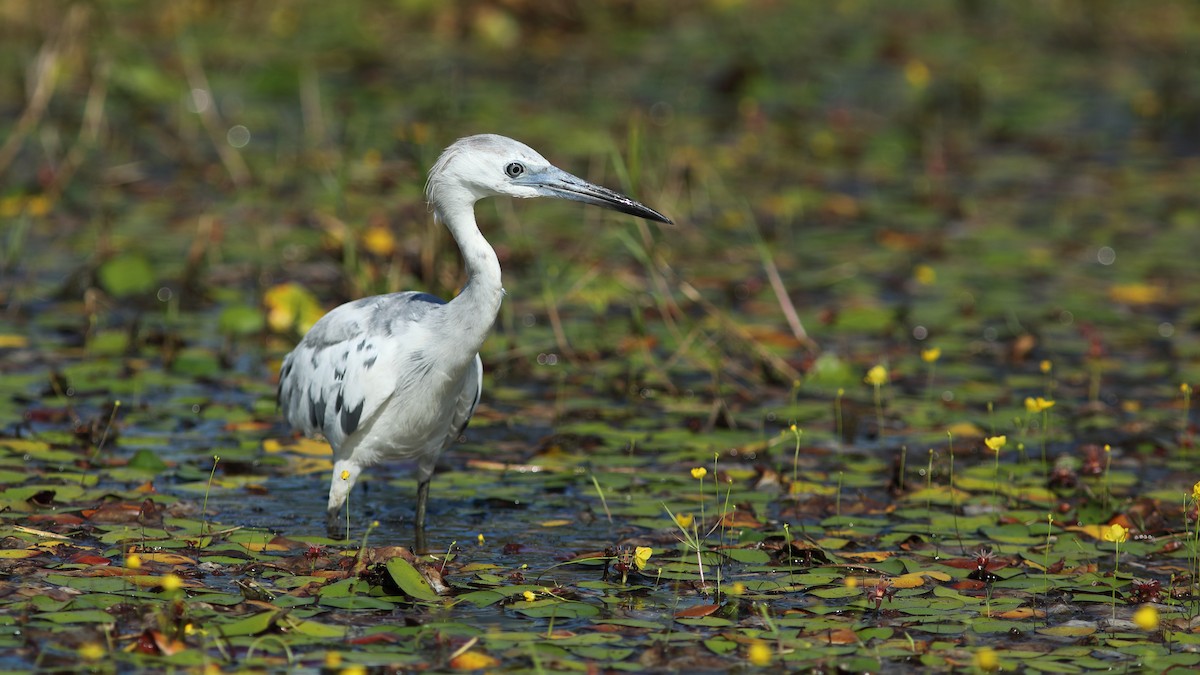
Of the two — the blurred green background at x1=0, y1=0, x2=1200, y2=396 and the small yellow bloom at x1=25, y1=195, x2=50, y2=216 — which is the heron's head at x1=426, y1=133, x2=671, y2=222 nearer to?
the blurred green background at x1=0, y1=0, x2=1200, y2=396

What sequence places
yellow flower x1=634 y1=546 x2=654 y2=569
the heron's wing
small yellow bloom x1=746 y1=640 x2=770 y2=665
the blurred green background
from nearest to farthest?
small yellow bloom x1=746 y1=640 x2=770 y2=665 < yellow flower x1=634 y1=546 x2=654 y2=569 < the heron's wing < the blurred green background

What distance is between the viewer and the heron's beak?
573 centimetres

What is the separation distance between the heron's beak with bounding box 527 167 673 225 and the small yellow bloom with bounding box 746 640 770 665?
5.60 feet

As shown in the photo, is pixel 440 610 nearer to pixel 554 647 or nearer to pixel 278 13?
pixel 554 647

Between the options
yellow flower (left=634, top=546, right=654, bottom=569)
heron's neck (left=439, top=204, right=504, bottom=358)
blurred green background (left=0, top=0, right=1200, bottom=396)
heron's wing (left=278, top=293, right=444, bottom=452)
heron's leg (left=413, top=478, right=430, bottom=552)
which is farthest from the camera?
blurred green background (left=0, top=0, right=1200, bottom=396)

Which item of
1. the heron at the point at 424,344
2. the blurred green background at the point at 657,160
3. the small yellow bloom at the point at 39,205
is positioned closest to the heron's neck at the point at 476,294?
the heron at the point at 424,344

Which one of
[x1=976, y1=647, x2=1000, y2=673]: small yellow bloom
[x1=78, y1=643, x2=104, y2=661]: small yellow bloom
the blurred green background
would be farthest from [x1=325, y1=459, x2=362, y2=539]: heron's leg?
[x1=976, y1=647, x2=1000, y2=673]: small yellow bloom

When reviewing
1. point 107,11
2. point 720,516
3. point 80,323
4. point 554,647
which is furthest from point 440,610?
point 107,11

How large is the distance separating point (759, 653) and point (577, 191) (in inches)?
79.9

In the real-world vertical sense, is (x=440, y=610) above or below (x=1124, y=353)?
below

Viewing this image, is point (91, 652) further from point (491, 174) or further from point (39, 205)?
point (39, 205)

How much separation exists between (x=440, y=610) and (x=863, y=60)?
10248mm

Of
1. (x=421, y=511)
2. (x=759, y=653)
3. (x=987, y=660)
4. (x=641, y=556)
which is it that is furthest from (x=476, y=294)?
(x=987, y=660)

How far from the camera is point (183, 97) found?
1184 centimetres
